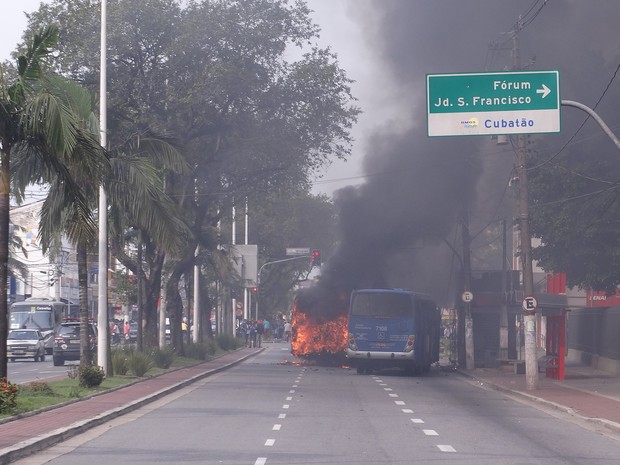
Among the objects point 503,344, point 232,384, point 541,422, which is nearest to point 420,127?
point 503,344

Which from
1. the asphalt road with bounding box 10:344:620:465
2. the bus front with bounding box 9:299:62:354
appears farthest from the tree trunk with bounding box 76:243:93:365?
the bus front with bounding box 9:299:62:354

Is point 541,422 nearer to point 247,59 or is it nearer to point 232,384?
point 232,384

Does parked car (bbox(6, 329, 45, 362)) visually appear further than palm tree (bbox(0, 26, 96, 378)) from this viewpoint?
A: Yes

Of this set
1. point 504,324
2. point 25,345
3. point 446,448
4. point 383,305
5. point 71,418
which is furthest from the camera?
point 25,345

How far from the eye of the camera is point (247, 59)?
40.8m

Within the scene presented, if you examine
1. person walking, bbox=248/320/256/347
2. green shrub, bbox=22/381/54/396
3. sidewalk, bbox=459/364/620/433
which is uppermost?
green shrub, bbox=22/381/54/396

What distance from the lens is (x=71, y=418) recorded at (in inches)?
687

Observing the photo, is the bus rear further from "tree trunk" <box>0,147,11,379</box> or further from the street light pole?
"tree trunk" <box>0,147,11,379</box>

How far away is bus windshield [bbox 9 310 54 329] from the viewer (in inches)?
2383

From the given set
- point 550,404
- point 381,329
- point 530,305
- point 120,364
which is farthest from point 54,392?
point 381,329

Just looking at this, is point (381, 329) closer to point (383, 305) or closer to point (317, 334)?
point (383, 305)

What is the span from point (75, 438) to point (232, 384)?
44.9 feet

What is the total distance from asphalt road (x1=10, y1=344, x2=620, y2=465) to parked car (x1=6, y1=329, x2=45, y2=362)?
2386 cm

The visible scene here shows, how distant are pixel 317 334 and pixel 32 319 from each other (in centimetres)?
2666
